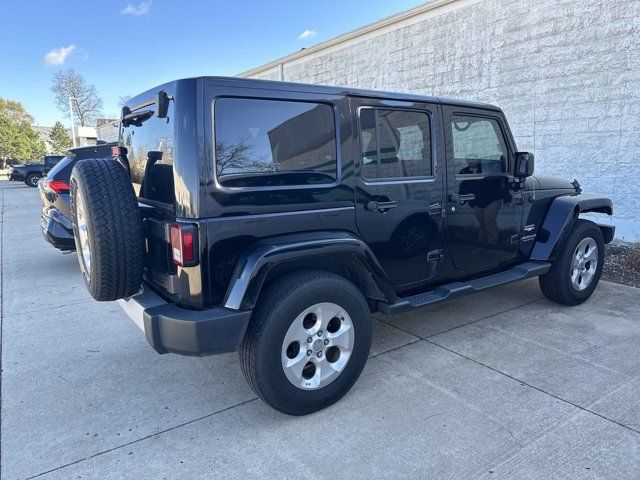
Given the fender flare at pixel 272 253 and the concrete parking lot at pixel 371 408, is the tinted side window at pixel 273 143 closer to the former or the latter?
the fender flare at pixel 272 253

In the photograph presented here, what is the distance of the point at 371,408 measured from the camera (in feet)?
8.89

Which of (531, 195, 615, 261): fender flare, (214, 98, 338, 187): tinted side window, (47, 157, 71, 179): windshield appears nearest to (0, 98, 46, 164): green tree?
(47, 157, 71, 179): windshield

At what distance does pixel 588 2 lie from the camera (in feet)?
20.1

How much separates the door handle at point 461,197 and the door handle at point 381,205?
0.62 meters

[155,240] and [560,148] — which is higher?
[560,148]

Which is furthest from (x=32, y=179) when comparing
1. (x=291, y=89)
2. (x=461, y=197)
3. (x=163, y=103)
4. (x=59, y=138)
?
(x=59, y=138)

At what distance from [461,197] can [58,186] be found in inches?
195

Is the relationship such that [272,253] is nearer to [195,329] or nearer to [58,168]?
[195,329]

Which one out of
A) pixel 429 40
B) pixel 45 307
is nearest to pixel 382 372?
pixel 45 307

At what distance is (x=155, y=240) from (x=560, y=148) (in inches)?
256

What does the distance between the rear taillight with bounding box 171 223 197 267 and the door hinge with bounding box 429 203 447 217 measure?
1798mm

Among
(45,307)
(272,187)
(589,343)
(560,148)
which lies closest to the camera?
(272,187)

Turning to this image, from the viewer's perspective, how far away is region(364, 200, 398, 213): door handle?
2914 mm

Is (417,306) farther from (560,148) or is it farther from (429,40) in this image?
(429,40)
